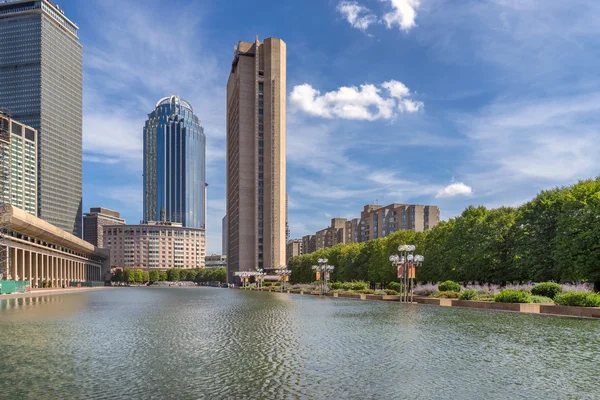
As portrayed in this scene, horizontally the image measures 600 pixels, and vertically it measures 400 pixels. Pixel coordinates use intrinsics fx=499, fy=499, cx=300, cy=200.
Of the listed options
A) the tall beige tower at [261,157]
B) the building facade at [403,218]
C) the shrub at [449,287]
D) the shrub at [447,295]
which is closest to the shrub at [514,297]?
the shrub at [447,295]

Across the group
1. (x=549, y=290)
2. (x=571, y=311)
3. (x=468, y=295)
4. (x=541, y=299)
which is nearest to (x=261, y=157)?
(x=468, y=295)

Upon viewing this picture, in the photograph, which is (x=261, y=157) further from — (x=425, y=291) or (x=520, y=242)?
(x=425, y=291)

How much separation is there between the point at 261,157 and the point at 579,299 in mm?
146410

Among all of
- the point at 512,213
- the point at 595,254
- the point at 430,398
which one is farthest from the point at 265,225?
the point at 430,398

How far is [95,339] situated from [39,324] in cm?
854

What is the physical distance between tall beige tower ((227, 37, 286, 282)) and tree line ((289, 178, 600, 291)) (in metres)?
84.7

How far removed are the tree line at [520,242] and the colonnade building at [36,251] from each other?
66.5 metres

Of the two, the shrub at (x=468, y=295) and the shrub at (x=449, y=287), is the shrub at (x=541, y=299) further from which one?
the shrub at (x=449, y=287)


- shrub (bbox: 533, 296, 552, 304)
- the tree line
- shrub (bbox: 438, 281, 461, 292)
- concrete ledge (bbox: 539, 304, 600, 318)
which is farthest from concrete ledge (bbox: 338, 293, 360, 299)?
concrete ledge (bbox: 539, 304, 600, 318)

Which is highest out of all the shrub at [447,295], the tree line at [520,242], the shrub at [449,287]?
the tree line at [520,242]

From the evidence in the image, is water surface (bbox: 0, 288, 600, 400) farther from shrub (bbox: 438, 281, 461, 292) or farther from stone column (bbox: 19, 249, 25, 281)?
stone column (bbox: 19, 249, 25, 281)

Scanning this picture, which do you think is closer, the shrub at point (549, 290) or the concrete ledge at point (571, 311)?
the concrete ledge at point (571, 311)

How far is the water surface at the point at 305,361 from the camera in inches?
445

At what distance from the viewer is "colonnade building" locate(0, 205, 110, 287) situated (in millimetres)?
90500
